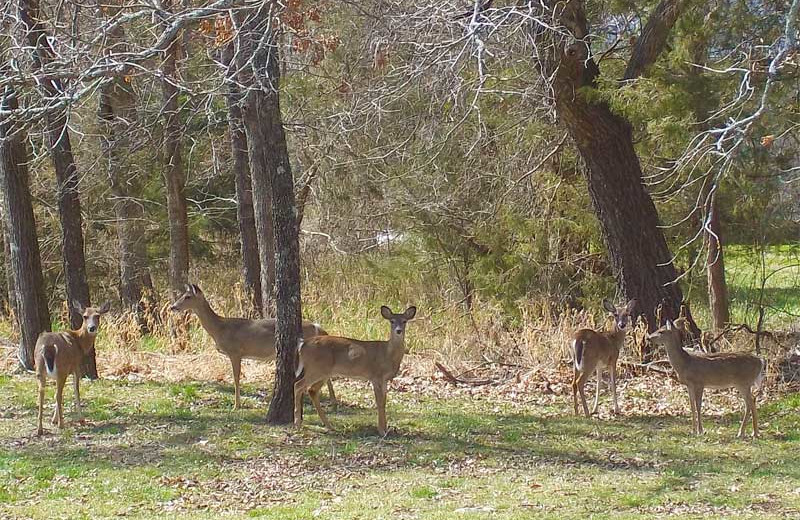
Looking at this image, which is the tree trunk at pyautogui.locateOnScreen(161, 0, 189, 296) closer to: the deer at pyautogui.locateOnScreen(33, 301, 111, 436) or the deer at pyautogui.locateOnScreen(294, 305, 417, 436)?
the deer at pyautogui.locateOnScreen(33, 301, 111, 436)

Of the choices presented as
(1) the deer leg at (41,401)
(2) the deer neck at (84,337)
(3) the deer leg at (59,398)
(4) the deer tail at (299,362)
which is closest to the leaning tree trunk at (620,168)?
(4) the deer tail at (299,362)

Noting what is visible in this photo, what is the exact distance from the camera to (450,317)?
719 inches

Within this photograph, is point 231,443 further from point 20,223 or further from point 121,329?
point 121,329

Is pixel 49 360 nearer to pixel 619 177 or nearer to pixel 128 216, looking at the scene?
pixel 619 177

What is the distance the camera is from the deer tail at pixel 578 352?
11492 mm

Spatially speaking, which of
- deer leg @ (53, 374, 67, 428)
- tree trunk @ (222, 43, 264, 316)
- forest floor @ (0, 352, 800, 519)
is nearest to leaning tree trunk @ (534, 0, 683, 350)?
forest floor @ (0, 352, 800, 519)

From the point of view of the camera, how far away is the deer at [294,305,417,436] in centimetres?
1023

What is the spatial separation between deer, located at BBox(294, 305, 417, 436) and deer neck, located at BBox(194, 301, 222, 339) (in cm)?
254

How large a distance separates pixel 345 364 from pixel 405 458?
1.38 metres

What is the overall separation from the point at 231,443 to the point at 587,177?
20.6 ft

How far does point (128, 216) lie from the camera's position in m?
21.2

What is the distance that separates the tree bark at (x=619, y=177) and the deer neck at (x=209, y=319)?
5.04m

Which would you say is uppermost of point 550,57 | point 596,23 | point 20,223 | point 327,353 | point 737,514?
point 596,23

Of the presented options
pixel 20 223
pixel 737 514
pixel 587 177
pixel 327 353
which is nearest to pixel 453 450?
pixel 327 353
